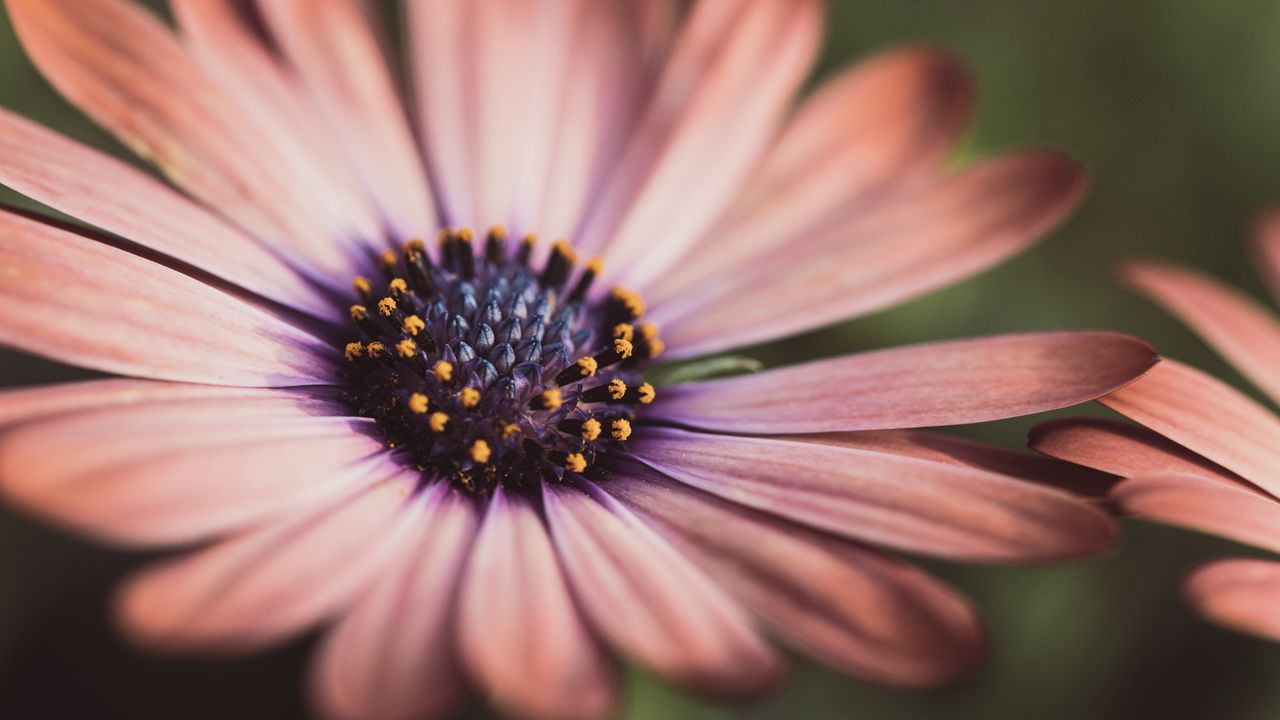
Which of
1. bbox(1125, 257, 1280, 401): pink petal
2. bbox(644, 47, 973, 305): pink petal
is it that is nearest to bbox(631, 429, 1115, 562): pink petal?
bbox(644, 47, 973, 305): pink petal

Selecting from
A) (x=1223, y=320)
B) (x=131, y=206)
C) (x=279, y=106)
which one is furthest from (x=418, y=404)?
(x=1223, y=320)

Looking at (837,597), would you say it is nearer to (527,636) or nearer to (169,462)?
(527,636)

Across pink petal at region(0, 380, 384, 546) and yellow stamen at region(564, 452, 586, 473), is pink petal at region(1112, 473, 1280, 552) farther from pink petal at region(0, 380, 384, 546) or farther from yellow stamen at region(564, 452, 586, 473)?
pink petal at region(0, 380, 384, 546)

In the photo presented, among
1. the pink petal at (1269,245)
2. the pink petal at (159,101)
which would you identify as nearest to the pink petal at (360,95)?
the pink petal at (159,101)

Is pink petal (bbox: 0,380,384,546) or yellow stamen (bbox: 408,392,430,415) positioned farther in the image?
yellow stamen (bbox: 408,392,430,415)

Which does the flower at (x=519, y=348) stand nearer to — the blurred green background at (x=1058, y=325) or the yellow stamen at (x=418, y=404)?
the yellow stamen at (x=418, y=404)

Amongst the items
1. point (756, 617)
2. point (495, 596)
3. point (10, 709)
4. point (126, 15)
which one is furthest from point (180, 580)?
point (126, 15)
